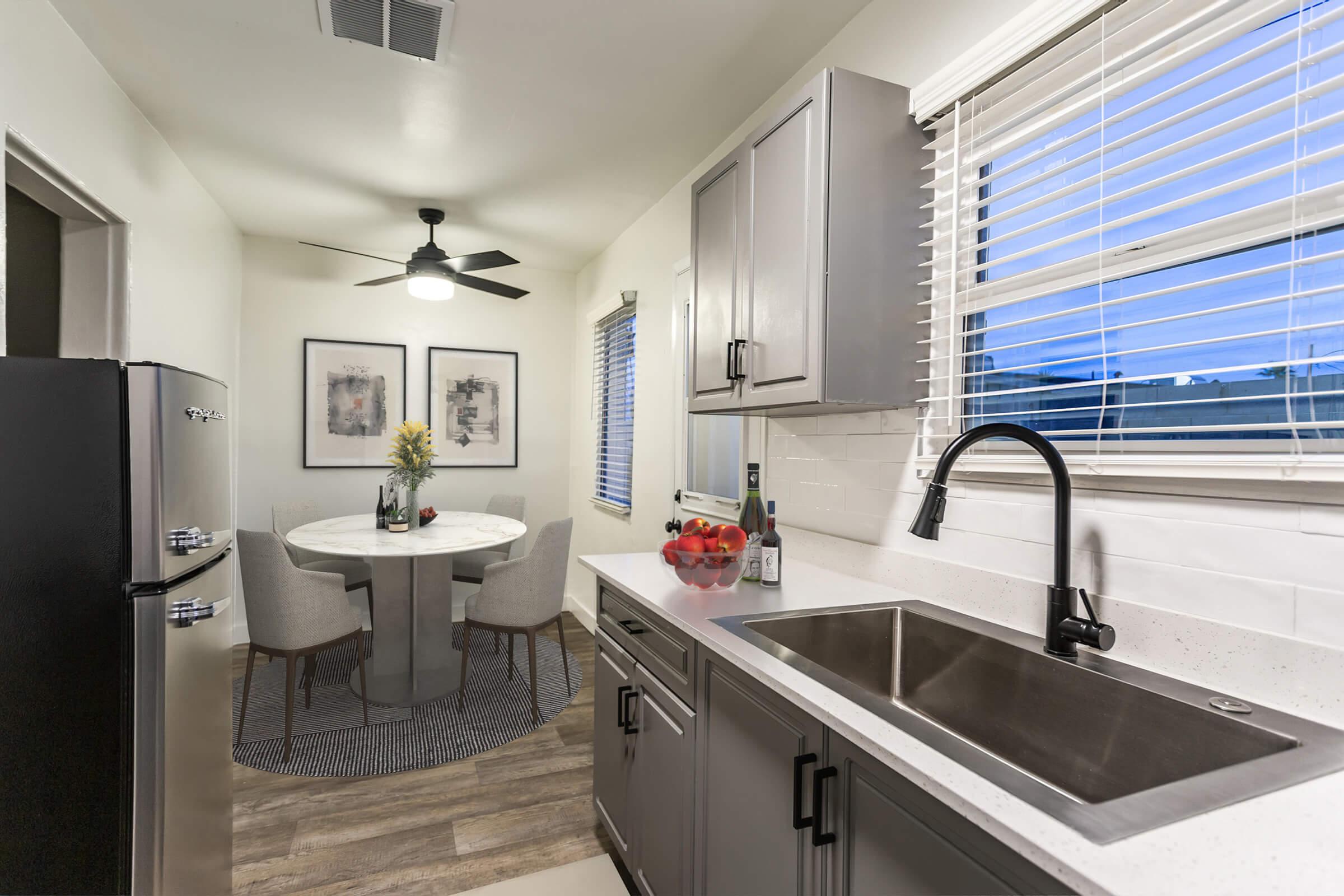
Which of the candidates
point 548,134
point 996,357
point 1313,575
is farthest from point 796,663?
point 548,134

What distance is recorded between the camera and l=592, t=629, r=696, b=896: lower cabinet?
4.79 ft

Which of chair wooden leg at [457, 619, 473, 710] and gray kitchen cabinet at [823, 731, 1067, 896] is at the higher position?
gray kitchen cabinet at [823, 731, 1067, 896]

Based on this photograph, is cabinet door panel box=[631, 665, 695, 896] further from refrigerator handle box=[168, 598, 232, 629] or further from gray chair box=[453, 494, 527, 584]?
gray chair box=[453, 494, 527, 584]

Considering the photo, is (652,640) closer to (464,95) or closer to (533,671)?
(533,671)

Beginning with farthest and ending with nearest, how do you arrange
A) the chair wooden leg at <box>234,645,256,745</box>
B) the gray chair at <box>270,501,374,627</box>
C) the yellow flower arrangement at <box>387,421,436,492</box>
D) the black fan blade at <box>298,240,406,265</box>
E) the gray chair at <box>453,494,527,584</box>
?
1. the black fan blade at <box>298,240,406,265</box>
2. the gray chair at <box>453,494,527,584</box>
3. the gray chair at <box>270,501,374,627</box>
4. the yellow flower arrangement at <box>387,421,436,492</box>
5. the chair wooden leg at <box>234,645,256,745</box>

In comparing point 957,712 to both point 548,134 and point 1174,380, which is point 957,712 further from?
point 548,134

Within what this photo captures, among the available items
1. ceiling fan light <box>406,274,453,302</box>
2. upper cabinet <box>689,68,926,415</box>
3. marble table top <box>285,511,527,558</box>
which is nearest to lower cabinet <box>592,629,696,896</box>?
upper cabinet <box>689,68,926,415</box>

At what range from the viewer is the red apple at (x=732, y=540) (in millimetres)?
1672

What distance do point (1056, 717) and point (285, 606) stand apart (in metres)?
2.70

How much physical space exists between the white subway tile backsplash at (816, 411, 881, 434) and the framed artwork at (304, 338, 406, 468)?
3.35m

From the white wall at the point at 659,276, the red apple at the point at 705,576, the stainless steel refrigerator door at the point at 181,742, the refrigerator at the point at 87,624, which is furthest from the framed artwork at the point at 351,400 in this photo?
the red apple at the point at 705,576

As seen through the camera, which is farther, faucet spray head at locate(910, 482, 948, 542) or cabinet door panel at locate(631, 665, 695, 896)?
cabinet door panel at locate(631, 665, 695, 896)

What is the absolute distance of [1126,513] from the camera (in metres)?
1.18

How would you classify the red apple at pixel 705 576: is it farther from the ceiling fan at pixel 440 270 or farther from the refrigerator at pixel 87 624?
the ceiling fan at pixel 440 270
